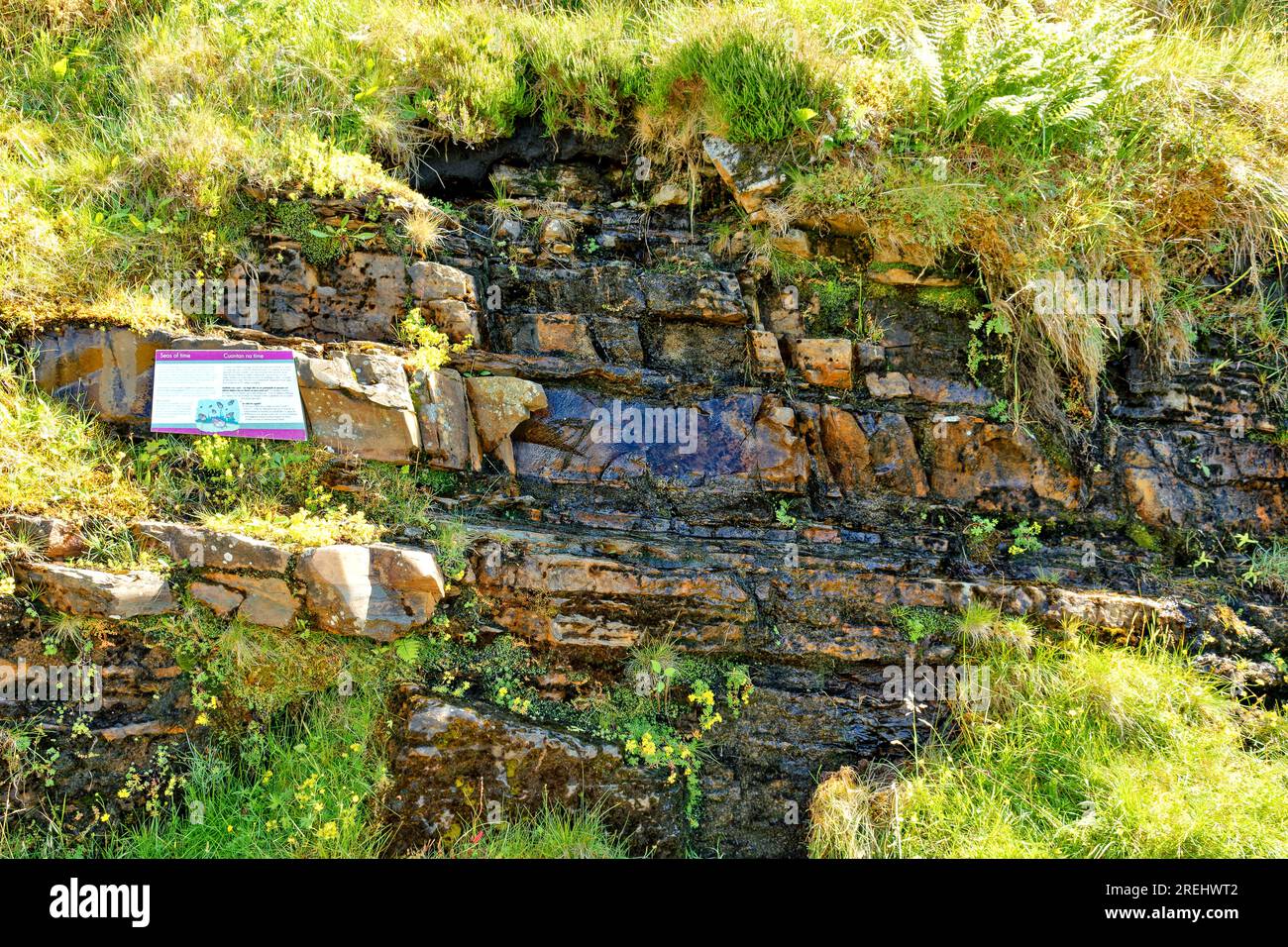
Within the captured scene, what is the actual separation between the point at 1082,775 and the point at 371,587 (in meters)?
4.21

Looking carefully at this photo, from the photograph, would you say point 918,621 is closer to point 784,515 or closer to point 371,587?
point 784,515

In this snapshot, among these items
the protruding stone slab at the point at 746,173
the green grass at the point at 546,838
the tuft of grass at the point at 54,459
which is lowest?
the green grass at the point at 546,838

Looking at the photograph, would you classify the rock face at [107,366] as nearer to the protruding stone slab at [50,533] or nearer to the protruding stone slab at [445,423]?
the protruding stone slab at [50,533]

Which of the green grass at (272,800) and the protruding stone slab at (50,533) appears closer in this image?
the green grass at (272,800)

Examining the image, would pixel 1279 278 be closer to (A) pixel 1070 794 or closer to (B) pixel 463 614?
(A) pixel 1070 794

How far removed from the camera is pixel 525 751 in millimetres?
4059

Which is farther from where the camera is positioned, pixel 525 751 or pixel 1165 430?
pixel 1165 430

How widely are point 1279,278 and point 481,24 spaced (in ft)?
22.2

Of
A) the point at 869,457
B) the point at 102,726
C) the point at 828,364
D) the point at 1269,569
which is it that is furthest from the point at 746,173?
the point at 102,726

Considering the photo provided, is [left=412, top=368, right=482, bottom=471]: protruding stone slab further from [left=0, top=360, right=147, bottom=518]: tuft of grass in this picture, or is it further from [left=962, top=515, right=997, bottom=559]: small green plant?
[left=962, top=515, right=997, bottom=559]: small green plant

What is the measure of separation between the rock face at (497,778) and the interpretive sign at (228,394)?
1.93 meters

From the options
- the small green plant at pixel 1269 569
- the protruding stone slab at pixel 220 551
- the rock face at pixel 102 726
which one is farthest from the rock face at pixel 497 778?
the small green plant at pixel 1269 569

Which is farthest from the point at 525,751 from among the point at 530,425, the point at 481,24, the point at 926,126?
the point at 481,24

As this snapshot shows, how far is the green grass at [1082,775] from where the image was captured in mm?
3777
